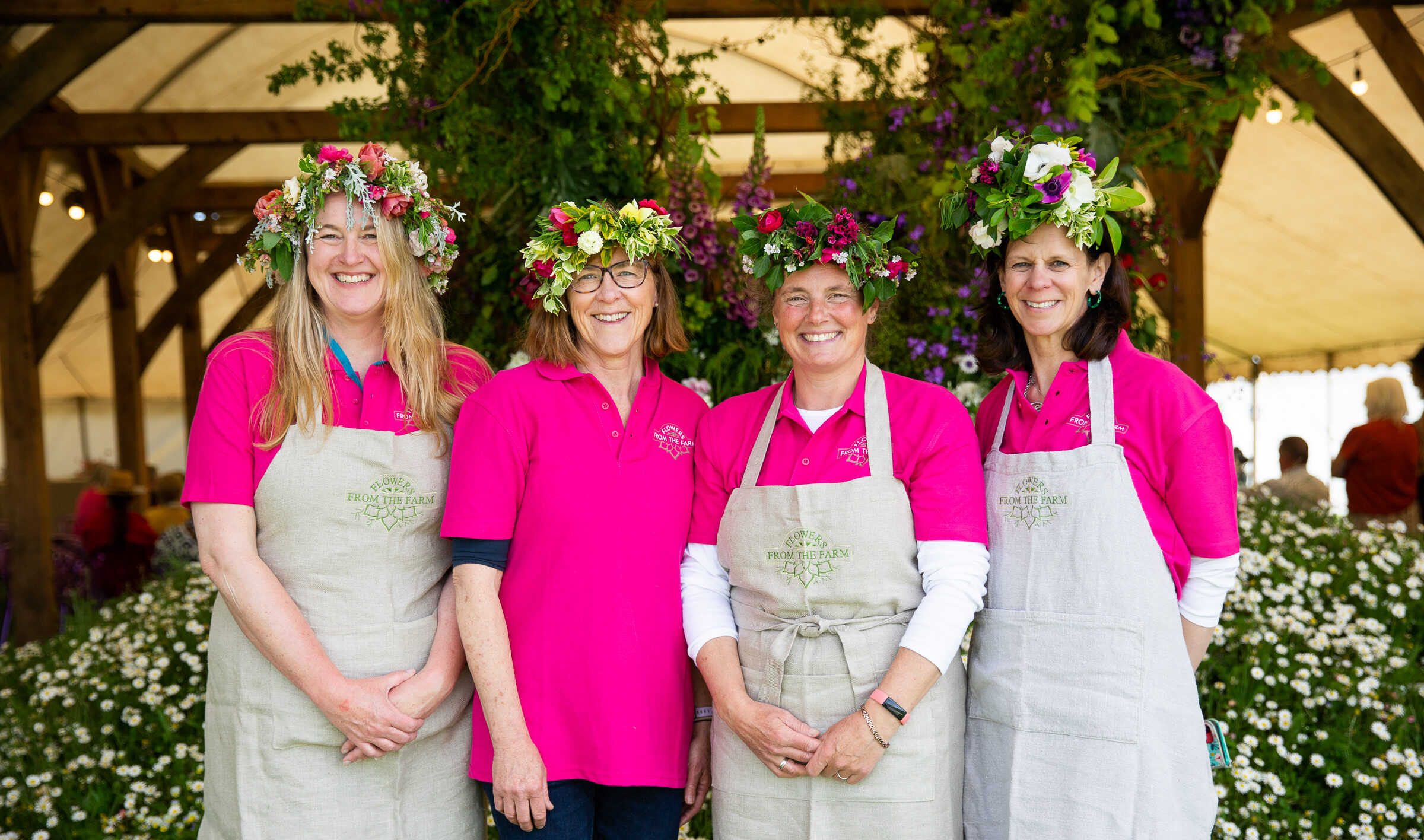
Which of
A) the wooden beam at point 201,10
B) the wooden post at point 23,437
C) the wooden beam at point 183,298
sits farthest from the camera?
the wooden beam at point 183,298

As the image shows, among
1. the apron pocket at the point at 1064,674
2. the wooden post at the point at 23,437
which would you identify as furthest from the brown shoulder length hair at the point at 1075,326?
the wooden post at the point at 23,437

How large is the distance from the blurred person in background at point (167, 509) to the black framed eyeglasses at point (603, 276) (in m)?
5.70

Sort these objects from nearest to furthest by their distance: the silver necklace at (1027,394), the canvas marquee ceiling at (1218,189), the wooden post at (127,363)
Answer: the silver necklace at (1027,394)
the canvas marquee ceiling at (1218,189)
the wooden post at (127,363)

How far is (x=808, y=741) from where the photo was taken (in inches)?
68.7

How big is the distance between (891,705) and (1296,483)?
4235mm

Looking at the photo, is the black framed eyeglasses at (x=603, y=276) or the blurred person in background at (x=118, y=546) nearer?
the black framed eyeglasses at (x=603, y=276)

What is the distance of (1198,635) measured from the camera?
1.81 m

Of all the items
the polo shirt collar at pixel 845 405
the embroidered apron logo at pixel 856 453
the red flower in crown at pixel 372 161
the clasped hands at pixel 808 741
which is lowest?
the clasped hands at pixel 808 741

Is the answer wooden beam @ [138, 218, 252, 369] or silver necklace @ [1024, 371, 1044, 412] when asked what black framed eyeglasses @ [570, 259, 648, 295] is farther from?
wooden beam @ [138, 218, 252, 369]

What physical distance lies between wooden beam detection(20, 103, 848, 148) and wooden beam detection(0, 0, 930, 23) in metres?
1.86

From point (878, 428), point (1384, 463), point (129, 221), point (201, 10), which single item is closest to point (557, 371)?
point (878, 428)

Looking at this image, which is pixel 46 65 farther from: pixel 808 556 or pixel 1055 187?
pixel 1055 187

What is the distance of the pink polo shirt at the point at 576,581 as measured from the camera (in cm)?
182

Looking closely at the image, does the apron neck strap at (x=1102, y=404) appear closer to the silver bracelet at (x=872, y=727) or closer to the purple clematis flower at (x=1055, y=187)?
the purple clematis flower at (x=1055, y=187)
